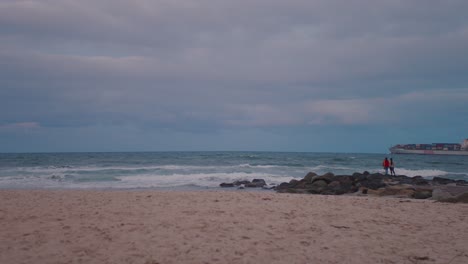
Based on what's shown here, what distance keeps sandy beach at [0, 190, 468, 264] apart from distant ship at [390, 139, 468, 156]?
281ft

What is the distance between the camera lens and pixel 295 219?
293 inches

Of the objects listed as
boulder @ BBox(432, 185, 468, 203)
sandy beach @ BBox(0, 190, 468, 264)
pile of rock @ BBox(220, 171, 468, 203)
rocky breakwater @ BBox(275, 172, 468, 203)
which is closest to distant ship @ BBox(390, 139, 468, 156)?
pile of rock @ BBox(220, 171, 468, 203)

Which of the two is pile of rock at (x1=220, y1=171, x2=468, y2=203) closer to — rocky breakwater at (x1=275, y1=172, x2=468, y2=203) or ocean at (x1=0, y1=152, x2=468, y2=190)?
rocky breakwater at (x1=275, y1=172, x2=468, y2=203)

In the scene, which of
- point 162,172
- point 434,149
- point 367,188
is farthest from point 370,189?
point 434,149

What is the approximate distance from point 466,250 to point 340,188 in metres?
11.1

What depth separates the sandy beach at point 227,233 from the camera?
493 cm

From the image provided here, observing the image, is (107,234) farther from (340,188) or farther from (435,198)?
(340,188)

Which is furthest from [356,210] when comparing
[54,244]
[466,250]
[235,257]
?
[54,244]

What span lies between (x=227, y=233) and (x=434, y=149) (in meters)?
93.2

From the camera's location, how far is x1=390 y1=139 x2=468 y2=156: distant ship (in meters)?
81.8

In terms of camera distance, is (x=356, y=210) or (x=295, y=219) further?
(x=356, y=210)

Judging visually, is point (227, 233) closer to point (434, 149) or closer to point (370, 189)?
point (370, 189)

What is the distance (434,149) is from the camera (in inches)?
3371

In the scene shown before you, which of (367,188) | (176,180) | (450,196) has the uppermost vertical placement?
(450,196)
